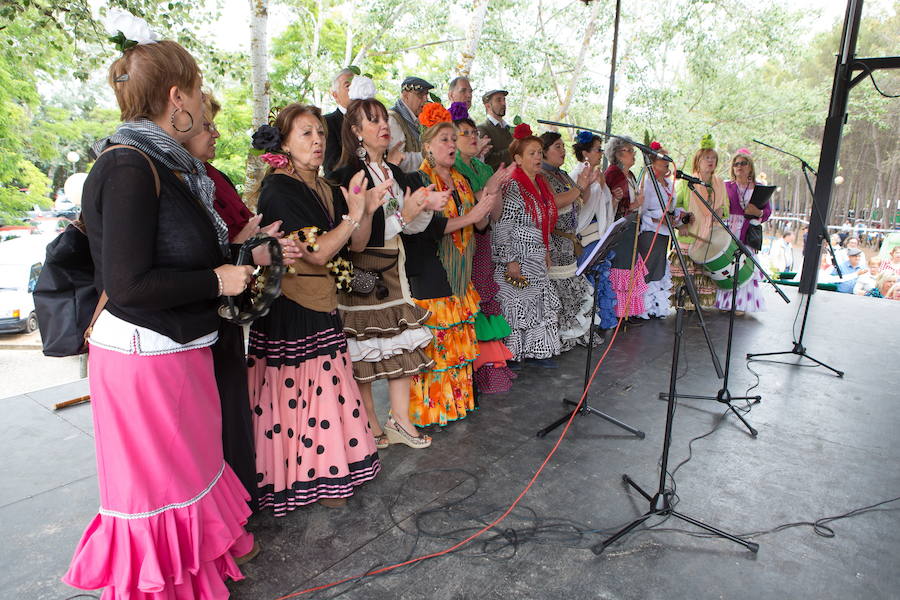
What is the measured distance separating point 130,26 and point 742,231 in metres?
5.95

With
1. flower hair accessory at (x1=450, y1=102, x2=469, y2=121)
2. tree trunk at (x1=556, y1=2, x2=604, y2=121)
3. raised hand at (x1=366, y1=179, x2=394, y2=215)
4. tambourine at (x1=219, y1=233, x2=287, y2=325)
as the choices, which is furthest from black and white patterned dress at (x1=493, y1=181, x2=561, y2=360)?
tree trunk at (x1=556, y1=2, x2=604, y2=121)

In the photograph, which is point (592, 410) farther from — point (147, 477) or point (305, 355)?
point (147, 477)

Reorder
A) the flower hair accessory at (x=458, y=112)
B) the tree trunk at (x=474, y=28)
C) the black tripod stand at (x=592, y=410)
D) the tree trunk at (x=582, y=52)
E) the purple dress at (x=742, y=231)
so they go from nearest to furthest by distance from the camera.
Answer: the black tripod stand at (x=592, y=410) → the flower hair accessory at (x=458, y=112) → the purple dress at (x=742, y=231) → the tree trunk at (x=474, y=28) → the tree trunk at (x=582, y=52)

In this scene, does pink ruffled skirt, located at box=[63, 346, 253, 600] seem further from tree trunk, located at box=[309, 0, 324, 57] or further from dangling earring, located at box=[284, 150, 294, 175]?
tree trunk, located at box=[309, 0, 324, 57]

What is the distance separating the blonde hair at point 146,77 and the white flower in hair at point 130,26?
3 cm

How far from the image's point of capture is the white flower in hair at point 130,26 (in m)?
1.55

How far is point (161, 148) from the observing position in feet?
5.20

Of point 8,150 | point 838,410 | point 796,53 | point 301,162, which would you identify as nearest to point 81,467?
point 301,162

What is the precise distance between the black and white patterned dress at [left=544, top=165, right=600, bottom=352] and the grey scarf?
311cm

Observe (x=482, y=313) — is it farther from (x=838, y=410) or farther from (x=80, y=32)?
(x=80, y=32)

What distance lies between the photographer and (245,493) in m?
2.07

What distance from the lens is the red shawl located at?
12.9 ft

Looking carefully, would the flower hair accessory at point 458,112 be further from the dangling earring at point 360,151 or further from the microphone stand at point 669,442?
the microphone stand at point 669,442

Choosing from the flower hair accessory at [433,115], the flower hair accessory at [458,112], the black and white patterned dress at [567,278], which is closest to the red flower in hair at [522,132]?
the black and white patterned dress at [567,278]
